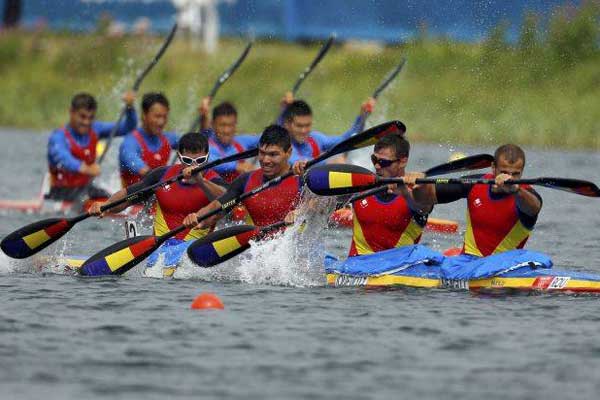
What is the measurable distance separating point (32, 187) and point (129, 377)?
15.0m

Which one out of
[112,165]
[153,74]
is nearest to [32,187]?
[112,165]

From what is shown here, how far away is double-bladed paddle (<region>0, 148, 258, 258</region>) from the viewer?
13.2m

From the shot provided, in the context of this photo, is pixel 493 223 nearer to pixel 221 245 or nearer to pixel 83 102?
pixel 221 245

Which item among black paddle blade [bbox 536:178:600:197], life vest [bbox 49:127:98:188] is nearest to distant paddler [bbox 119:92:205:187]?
life vest [bbox 49:127:98:188]

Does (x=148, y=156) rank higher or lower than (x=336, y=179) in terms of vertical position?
higher

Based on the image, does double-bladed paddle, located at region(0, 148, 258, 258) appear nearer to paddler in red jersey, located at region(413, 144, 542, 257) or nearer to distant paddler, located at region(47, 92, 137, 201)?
paddler in red jersey, located at region(413, 144, 542, 257)

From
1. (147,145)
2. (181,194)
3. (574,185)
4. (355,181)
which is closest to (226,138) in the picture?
(147,145)

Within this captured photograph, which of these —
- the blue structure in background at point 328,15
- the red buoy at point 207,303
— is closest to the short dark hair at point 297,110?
the red buoy at point 207,303

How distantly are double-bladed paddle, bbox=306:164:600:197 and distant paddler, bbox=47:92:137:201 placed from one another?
6577 millimetres

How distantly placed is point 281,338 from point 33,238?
→ 3.88 metres

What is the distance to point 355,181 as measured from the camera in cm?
1218

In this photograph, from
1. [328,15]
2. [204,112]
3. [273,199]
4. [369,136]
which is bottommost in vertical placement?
[273,199]

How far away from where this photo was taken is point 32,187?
2359cm

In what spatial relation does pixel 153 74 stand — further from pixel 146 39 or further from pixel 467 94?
pixel 467 94
